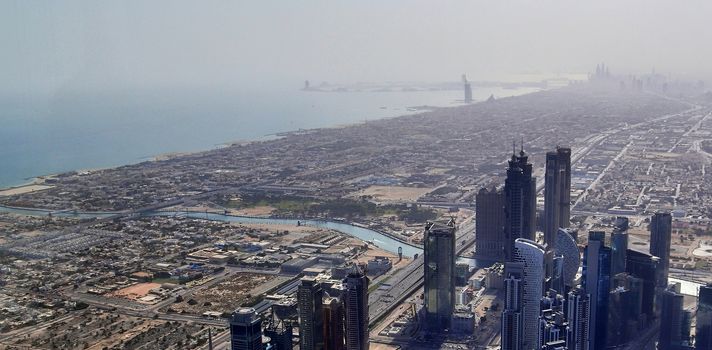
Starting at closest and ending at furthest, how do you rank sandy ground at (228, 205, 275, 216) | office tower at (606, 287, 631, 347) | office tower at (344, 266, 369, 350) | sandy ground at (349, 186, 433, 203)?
office tower at (344, 266, 369, 350), office tower at (606, 287, 631, 347), sandy ground at (228, 205, 275, 216), sandy ground at (349, 186, 433, 203)

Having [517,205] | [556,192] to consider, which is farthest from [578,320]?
[556,192]

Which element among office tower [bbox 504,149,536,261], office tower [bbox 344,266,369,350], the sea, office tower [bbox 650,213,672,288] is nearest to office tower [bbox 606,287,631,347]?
office tower [bbox 650,213,672,288]

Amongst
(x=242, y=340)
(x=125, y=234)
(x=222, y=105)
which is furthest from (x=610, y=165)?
(x=222, y=105)

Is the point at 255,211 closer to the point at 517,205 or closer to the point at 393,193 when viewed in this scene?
the point at 393,193

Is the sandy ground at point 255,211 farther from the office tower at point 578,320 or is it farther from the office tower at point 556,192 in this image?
the office tower at point 578,320

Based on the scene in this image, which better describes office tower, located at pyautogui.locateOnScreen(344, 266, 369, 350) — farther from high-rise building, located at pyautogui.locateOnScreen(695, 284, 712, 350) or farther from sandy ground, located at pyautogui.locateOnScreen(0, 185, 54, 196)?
sandy ground, located at pyautogui.locateOnScreen(0, 185, 54, 196)

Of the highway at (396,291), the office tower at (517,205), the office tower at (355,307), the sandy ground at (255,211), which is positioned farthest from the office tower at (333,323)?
the sandy ground at (255,211)
